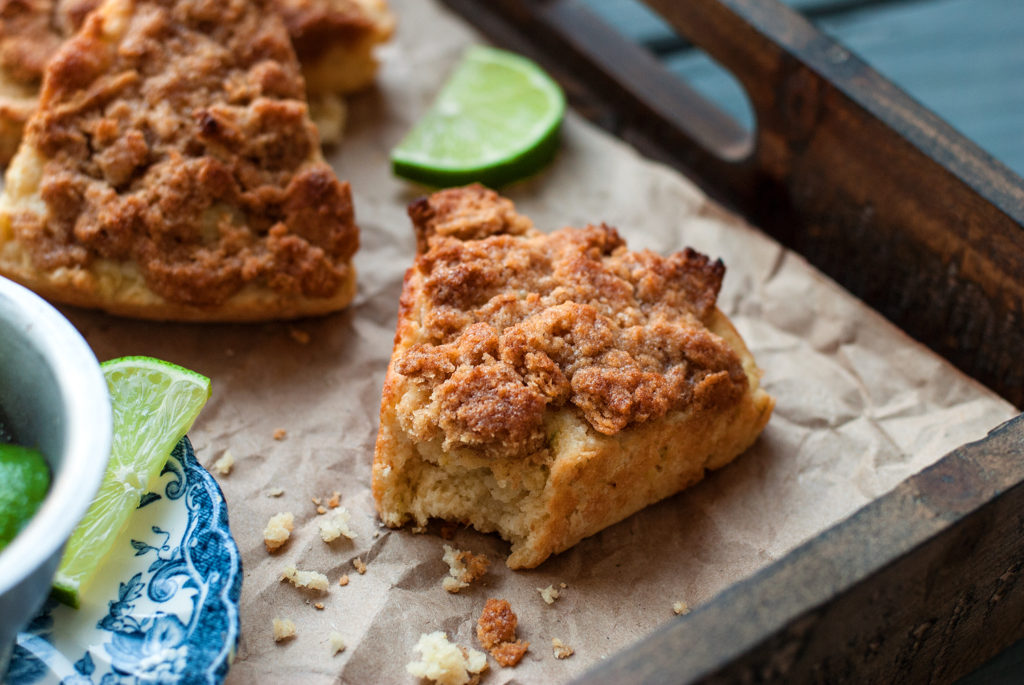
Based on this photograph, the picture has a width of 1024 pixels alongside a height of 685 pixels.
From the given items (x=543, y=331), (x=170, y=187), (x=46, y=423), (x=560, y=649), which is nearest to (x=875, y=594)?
(x=560, y=649)

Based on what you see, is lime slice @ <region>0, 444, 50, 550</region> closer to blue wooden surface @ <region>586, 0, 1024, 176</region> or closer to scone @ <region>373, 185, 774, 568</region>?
scone @ <region>373, 185, 774, 568</region>

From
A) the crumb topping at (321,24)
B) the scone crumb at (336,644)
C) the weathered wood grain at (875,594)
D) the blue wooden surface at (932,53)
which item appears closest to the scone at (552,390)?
the scone crumb at (336,644)

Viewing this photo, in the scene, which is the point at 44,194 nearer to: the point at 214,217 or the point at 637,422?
the point at 214,217

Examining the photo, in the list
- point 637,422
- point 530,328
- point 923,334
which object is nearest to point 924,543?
point 637,422

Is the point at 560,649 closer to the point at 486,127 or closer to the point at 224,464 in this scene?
the point at 224,464

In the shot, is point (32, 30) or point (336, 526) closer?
point (336, 526)

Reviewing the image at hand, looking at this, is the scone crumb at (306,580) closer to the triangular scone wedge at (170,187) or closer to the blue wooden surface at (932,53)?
the triangular scone wedge at (170,187)

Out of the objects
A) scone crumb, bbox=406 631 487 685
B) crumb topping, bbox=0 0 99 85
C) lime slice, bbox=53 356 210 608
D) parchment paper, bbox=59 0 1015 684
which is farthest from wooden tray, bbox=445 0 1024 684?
crumb topping, bbox=0 0 99 85
